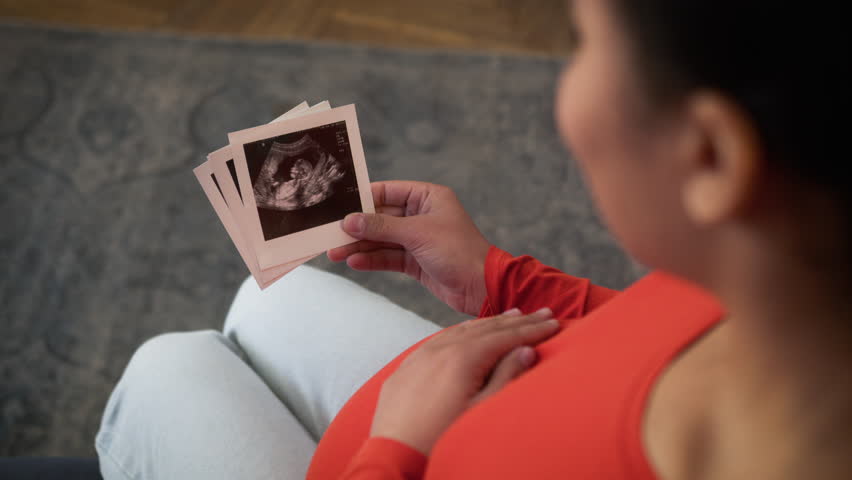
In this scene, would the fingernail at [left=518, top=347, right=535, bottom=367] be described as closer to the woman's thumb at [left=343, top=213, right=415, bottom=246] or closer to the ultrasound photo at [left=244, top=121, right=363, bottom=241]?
the woman's thumb at [left=343, top=213, right=415, bottom=246]

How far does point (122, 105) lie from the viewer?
2.13 meters

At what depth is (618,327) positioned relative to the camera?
0.67m

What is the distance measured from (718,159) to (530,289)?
1.86 ft

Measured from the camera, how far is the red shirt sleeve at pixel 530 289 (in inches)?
36.8

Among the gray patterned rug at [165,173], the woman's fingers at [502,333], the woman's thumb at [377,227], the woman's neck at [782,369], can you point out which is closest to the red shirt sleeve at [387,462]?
the woman's fingers at [502,333]

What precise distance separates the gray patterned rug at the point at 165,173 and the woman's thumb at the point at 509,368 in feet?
3.46

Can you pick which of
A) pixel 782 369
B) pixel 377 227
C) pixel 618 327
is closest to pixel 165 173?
pixel 377 227

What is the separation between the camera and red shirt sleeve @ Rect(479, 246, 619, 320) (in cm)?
93

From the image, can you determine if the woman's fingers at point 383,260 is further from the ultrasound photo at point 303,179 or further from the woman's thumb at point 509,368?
the woman's thumb at point 509,368

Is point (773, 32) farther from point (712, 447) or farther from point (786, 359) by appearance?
point (712, 447)

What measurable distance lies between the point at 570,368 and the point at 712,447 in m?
0.15

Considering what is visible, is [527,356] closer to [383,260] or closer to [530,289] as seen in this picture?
[530,289]

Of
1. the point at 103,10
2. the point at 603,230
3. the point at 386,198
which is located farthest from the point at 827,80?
the point at 103,10

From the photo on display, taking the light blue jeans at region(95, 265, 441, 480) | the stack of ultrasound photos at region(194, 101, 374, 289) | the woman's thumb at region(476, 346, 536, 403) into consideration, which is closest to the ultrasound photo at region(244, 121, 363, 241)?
the stack of ultrasound photos at region(194, 101, 374, 289)
